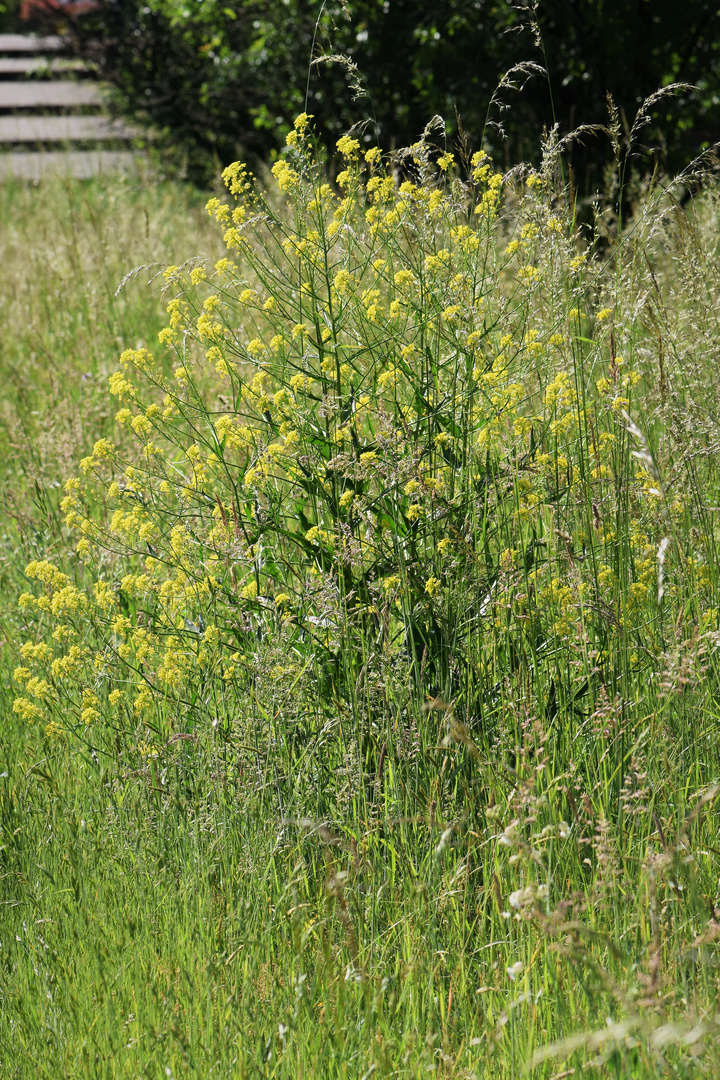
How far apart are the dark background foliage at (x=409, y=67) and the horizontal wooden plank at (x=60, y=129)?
1279 mm

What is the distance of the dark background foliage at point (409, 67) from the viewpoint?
8383 millimetres

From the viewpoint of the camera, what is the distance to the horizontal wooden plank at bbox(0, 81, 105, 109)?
15.6m

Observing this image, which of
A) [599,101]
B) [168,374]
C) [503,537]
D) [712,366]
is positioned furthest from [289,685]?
[599,101]

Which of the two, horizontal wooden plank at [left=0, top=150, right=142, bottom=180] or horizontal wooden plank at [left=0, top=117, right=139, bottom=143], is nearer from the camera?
horizontal wooden plank at [left=0, top=150, right=142, bottom=180]

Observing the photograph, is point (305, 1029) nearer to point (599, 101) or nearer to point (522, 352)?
point (522, 352)

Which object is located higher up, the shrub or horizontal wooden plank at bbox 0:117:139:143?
horizontal wooden plank at bbox 0:117:139:143

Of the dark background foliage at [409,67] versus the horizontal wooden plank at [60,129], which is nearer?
the dark background foliage at [409,67]

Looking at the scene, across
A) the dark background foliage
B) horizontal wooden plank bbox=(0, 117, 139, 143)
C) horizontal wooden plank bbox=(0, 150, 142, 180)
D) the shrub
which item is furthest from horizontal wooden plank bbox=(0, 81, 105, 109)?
the shrub

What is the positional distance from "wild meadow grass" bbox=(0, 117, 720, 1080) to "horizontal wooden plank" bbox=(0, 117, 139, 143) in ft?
36.7

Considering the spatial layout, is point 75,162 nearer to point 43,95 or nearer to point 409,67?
point 43,95

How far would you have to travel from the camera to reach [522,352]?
9.09 ft

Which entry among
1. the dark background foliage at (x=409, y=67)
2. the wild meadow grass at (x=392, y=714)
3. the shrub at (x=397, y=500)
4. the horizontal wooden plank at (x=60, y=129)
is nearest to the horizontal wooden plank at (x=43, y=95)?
the horizontal wooden plank at (x=60, y=129)

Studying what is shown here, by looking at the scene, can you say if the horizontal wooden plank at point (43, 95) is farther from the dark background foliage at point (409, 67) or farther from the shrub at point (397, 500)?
the shrub at point (397, 500)

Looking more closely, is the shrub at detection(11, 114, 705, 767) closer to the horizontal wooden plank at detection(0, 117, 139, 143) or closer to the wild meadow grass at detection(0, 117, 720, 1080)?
the wild meadow grass at detection(0, 117, 720, 1080)
